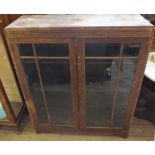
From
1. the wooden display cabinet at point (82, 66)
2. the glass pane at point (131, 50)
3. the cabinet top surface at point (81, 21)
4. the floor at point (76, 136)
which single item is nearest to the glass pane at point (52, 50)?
the wooden display cabinet at point (82, 66)

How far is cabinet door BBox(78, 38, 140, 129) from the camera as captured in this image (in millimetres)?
1033

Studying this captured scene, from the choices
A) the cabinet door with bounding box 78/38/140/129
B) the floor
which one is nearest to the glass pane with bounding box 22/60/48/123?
the floor

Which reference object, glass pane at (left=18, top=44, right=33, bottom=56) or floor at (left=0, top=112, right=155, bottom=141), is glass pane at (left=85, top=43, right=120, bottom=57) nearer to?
glass pane at (left=18, top=44, right=33, bottom=56)

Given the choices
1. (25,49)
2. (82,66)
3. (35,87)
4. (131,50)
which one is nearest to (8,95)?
(35,87)

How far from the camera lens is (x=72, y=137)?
156 centimetres

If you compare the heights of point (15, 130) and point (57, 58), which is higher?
point (57, 58)

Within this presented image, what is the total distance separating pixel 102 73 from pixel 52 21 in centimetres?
46

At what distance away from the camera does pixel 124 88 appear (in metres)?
1.22

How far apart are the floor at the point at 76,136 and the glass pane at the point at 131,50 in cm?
81

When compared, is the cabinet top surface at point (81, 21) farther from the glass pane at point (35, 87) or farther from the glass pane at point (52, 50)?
the glass pane at point (35, 87)

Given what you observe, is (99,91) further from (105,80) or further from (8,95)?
(8,95)
